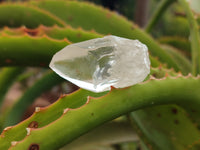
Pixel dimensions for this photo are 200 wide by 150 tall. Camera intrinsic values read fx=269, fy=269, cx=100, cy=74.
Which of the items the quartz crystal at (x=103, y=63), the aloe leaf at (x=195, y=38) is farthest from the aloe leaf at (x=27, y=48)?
the aloe leaf at (x=195, y=38)

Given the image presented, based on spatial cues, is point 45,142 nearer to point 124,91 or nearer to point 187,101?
point 124,91

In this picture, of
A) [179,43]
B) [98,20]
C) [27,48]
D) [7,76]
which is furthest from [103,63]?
[179,43]

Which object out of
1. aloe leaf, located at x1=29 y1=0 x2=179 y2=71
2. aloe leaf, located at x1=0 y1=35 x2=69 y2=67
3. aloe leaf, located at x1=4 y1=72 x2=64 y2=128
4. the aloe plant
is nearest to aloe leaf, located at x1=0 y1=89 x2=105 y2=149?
the aloe plant

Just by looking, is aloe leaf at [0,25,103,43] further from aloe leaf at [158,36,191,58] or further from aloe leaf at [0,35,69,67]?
aloe leaf at [158,36,191,58]

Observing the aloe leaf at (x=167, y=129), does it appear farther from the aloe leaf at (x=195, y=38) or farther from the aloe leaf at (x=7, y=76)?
the aloe leaf at (x=7, y=76)

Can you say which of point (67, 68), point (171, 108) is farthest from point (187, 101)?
point (67, 68)

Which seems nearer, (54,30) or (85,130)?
(85,130)
